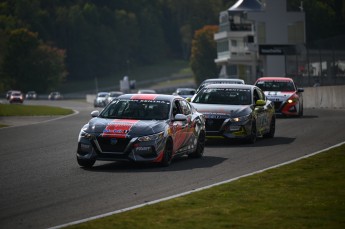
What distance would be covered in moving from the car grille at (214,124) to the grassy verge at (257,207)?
7.17 meters

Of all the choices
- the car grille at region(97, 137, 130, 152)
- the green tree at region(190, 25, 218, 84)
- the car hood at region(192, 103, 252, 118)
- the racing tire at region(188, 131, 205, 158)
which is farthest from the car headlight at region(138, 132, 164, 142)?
the green tree at region(190, 25, 218, 84)

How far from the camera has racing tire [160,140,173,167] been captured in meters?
18.4

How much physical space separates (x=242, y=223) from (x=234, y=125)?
12.6m

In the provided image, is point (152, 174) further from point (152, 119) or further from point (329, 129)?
point (329, 129)

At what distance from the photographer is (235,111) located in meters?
23.9

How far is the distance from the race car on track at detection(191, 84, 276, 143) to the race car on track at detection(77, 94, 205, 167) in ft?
10.6

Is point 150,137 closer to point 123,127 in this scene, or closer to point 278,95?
point 123,127

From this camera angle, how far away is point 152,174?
1709 cm

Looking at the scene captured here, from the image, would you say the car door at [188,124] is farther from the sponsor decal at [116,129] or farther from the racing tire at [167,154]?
the sponsor decal at [116,129]

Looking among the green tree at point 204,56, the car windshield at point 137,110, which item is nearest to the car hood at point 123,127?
the car windshield at point 137,110

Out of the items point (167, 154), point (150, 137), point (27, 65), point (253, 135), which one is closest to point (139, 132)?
point (150, 137)

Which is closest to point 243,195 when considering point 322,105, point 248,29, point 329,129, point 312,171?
point 312,171

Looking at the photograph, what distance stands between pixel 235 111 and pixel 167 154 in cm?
560

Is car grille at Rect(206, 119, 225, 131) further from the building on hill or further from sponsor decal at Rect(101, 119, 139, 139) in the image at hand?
the building on hill
